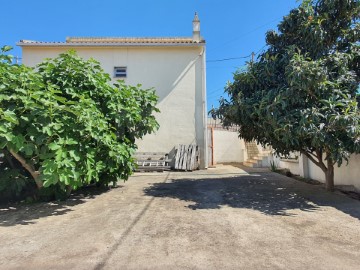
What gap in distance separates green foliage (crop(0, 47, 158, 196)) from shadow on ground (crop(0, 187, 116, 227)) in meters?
0.58

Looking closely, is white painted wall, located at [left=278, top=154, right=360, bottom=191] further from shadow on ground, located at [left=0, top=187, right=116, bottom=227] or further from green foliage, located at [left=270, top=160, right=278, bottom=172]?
shadow on ground, located at [left=0, top=187, right=116, bottom=227]

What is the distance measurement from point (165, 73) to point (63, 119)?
841 cm

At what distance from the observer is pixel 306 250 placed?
352 centimetres

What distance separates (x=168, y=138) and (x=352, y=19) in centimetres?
842

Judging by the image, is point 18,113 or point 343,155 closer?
point 18,113

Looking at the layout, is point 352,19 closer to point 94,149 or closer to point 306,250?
point 306,250

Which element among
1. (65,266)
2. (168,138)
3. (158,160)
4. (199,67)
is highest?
(199,67)

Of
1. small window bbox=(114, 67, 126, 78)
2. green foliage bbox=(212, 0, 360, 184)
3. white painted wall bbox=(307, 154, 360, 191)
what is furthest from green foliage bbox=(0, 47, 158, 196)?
small window bbox=(114, 67, 126, 78)

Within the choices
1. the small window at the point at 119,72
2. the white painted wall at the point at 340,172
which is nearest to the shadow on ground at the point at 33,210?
the white painted wall at the point at 340,172

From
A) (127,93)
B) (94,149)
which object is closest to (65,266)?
(94,149)

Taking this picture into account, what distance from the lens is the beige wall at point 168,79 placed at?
12.8 metres

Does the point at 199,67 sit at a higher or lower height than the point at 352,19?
higher

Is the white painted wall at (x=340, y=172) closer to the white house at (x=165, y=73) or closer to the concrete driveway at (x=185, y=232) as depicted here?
the concrete driveway at (x=185, y=232)

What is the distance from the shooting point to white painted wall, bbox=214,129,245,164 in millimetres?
16516
